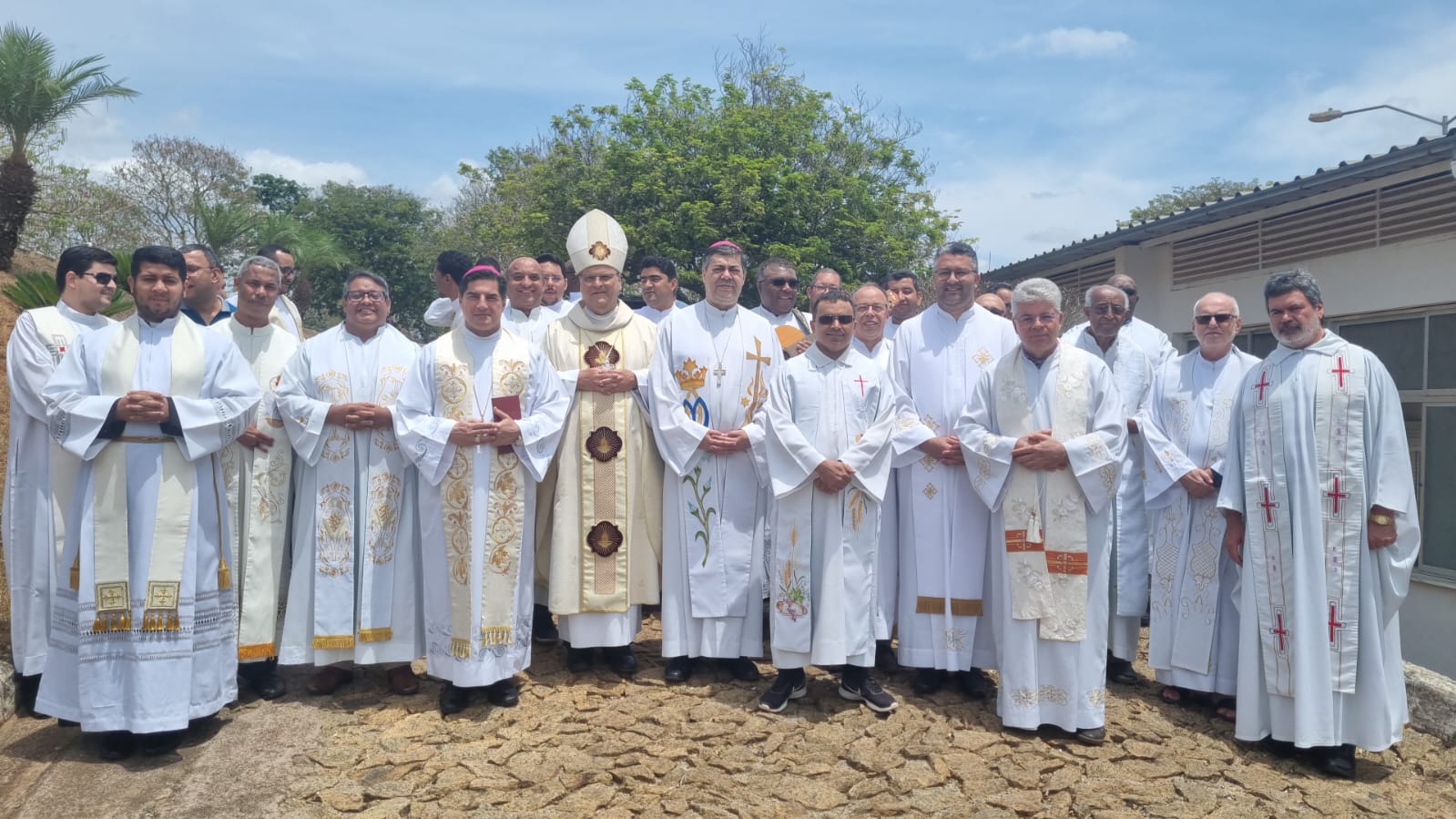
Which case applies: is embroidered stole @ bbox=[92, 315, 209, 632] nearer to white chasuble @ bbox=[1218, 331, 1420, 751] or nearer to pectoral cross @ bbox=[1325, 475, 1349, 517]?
white chasuble @ bbox=[1218, 331, 1420, 751]

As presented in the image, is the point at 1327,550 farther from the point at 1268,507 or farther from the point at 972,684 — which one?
the point at 972,684

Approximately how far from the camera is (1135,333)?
646cm

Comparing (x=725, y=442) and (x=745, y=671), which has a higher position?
(x=725, y=442)

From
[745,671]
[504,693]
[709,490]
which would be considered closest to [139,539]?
[504,693]

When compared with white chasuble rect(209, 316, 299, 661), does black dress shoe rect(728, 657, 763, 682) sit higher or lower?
lower

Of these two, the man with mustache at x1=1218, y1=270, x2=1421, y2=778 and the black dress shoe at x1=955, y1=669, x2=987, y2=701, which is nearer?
the man with mustache at x1=1218, y1=270, x2=1421, y2=778

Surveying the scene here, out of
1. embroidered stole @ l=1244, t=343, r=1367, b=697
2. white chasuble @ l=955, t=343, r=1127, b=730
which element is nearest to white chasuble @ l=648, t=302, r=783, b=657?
white chasuble @ l=955, t=343, r=1127, b=730

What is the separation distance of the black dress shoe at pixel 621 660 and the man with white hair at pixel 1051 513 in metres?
2.02

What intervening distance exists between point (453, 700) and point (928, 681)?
2.50m

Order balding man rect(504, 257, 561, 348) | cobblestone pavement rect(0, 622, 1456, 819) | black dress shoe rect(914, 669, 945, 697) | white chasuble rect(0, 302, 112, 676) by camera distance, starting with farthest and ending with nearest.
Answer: balding man rect(504, 257, 561, 348), black dress shoe rect(914, 669, 945, 697), white chasuble rect(0, 302, 112, 676), cobblestone pavement rect(0, 622, 1456, 819)

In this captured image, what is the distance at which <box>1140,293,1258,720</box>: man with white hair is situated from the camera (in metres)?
5.25

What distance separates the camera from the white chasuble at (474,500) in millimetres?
5094

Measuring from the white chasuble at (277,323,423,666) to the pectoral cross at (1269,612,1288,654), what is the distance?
430 centimetres

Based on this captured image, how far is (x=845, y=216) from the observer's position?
911 inches
